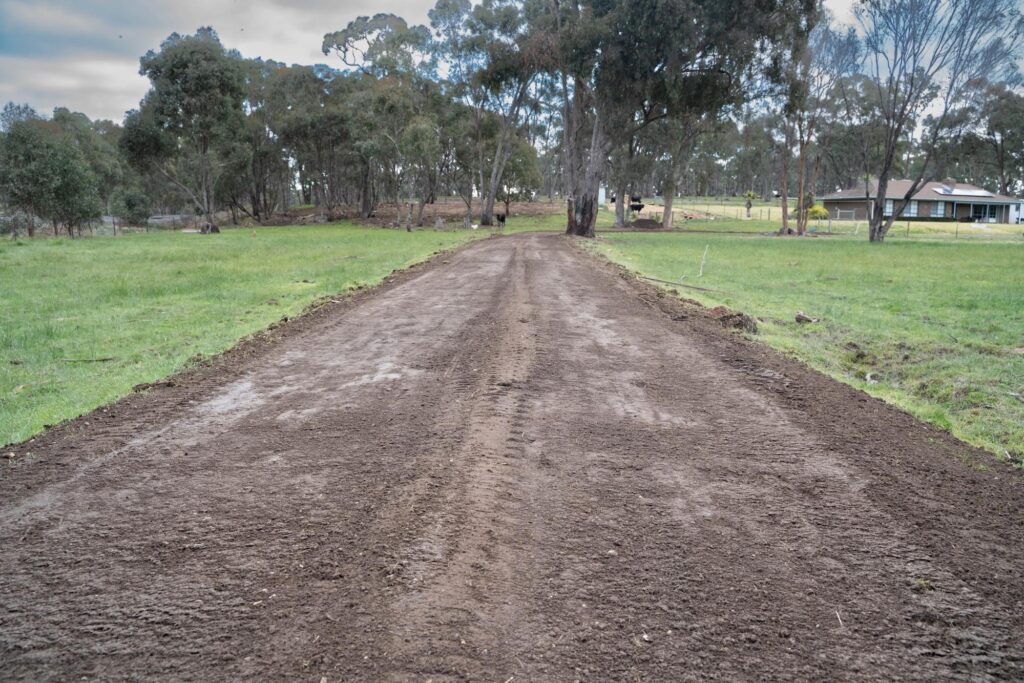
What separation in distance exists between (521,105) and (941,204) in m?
49.5

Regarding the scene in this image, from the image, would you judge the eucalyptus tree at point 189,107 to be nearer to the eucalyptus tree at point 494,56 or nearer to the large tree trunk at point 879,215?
the eucalyptus tree at point 494,56

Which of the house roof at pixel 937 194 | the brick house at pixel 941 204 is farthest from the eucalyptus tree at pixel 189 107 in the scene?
the house roof at pixel 937 194

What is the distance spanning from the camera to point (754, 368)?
6.80 m

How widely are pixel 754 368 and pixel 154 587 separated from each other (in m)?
5.70

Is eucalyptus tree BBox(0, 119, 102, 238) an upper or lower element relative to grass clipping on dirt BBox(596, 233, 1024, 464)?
upper

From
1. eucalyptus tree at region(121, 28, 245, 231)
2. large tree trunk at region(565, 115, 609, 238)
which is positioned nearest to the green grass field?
large tree trunk at region(565, 115, 609, 238)

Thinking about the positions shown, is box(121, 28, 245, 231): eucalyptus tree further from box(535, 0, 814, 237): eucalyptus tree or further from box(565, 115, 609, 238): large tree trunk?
box(565, 115, 609, 238): large tree trunk

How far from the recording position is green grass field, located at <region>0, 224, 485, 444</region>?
6.17m

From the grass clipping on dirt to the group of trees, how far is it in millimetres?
11318

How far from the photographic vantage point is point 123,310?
10664 mm

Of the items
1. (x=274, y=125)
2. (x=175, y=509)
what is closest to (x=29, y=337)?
(x=175, y=509)

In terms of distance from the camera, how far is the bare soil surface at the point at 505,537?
2480 millimetres

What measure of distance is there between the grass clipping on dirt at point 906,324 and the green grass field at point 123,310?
6.72m

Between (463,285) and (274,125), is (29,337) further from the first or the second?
(274,125)
